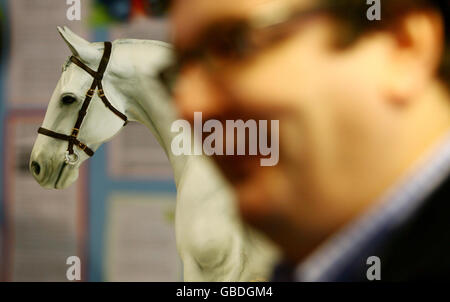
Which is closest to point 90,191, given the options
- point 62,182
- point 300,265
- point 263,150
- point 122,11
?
point 62,182

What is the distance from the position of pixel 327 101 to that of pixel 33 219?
2.97ft

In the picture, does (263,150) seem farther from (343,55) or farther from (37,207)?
(37,207)

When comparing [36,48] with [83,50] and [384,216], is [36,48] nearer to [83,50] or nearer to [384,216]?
[83,50]

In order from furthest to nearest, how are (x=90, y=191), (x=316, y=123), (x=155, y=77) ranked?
(x=90, y=191), (x=155, y=77), (x=316, y=123)

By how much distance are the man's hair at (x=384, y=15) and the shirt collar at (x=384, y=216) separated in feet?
0.39

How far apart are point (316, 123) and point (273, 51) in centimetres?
10

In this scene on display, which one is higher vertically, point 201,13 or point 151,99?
point 151,99

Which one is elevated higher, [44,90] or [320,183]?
[44,90]

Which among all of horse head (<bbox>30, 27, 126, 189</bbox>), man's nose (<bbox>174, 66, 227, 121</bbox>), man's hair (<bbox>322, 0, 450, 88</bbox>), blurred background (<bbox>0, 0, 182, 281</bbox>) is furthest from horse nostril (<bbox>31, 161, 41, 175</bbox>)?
man's hair (<bbox>322, 0, 450, 88</bbox>)

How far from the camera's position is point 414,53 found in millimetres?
508

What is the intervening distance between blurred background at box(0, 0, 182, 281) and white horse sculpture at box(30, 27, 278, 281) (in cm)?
8

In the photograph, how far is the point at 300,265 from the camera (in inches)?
Result: 22.4

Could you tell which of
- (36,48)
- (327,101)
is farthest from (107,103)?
(327,101)

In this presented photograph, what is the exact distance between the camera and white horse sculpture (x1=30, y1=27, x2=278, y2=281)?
3.11ft
